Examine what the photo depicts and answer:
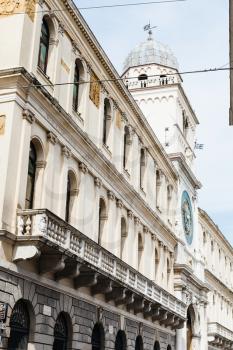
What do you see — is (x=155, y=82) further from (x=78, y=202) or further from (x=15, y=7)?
(x=15, y=7)

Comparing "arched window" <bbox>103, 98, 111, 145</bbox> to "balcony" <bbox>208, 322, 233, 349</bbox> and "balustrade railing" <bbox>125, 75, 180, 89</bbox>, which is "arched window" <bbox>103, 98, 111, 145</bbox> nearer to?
"balustrade railing" <bbox>125, 75, 180, 89</bbox>

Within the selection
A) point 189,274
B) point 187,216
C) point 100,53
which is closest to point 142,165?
point 100,53

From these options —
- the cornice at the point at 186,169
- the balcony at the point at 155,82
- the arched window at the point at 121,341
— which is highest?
the balcony at the point at 155,82

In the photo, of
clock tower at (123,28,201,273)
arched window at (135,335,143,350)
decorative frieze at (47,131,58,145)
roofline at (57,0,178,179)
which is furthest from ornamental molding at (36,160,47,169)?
clock tower at (123,28,201,273)

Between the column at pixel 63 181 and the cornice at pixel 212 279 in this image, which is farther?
the cornice at pixel 212 279

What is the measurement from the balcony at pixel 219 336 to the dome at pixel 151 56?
17734mm

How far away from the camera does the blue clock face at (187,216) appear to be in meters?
35.2

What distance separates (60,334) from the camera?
59.1 ft

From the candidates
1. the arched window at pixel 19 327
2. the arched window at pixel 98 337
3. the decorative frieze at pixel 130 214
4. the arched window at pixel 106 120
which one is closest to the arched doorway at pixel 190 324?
the decorative frieze at pixel 130 214

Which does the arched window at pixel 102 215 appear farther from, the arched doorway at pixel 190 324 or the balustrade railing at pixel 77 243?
the arched doorway at pixel 190 324

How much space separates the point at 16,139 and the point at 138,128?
1229 centimetres

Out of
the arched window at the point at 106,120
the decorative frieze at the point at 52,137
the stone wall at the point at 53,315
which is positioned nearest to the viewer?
the stone wall at the point at 53,315

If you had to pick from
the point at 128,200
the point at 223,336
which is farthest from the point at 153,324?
the point at 223,336

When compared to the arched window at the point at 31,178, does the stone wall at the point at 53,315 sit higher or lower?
lower
